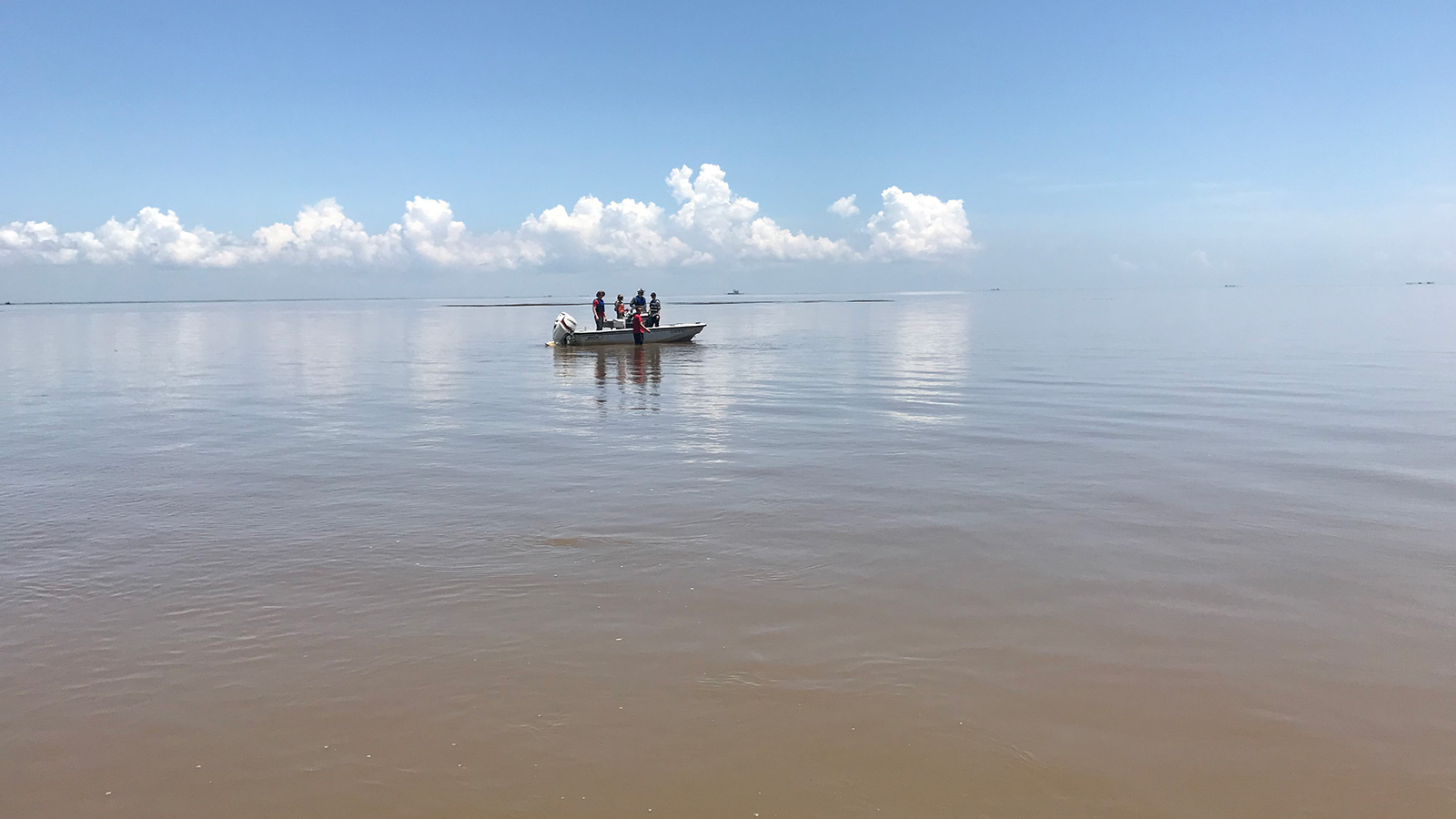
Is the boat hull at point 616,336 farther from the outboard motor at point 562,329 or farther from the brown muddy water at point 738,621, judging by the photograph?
the brown muddy water at point 738,621

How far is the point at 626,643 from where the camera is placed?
6559 mm

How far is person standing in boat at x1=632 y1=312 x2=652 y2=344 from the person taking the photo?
127ft

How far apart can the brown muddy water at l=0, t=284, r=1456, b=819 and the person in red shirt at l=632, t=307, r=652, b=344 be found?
22.2 m

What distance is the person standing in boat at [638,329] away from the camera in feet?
127

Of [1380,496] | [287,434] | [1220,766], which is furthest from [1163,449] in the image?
[287,434]

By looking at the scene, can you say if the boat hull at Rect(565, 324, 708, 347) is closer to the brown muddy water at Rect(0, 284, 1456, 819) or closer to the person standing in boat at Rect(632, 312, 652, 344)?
the person standing in boat at Rect(632, 312, 652, 344)

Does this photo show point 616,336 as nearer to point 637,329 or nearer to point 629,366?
point 637,329

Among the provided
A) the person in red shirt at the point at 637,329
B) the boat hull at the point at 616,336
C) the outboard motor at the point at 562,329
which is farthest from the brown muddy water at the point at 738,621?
the outboard motor at the point at 562,329

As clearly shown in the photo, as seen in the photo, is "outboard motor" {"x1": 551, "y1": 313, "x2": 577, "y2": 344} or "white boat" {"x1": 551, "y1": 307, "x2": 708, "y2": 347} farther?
"outboard motor" {"x1": 551, "y1": 313, "x2": 577, "y2": 344}

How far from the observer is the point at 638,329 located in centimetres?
3872

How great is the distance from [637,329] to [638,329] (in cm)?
4

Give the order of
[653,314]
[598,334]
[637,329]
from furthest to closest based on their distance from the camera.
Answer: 1. [653,314]
2. [598,334]
3. [637,329]

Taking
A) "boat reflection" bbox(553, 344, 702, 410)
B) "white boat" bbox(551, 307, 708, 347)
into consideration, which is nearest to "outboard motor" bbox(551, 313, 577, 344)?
"white boat" bbox(551, 307, 708, 347)

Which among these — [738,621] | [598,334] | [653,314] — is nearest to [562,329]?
[598,334]
